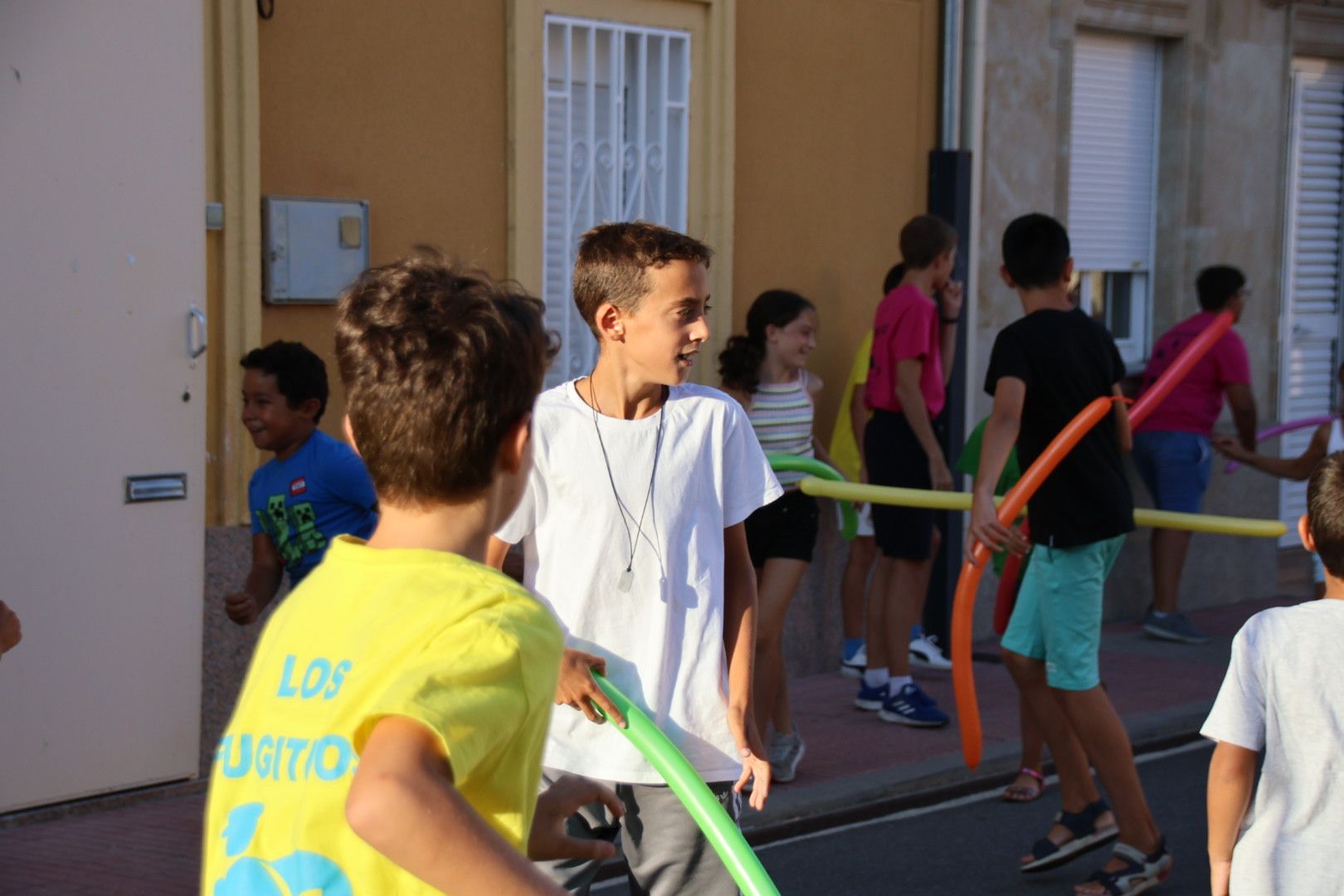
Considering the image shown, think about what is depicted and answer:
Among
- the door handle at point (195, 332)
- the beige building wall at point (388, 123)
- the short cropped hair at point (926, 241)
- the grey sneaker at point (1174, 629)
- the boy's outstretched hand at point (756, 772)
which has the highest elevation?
the beige building wall at point (388, 123)

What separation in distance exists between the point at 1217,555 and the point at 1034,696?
6.47 meters

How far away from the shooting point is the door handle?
21.7 feet

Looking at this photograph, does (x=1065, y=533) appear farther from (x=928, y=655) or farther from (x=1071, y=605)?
(x=928, y=655)

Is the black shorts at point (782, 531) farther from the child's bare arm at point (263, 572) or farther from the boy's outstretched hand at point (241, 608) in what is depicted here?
the boy's outstretched hand at point (241, 608)

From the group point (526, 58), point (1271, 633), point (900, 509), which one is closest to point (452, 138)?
point (526, 58)

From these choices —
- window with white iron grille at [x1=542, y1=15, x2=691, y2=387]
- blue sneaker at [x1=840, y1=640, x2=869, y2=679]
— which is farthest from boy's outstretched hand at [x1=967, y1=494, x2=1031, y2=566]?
blue sneaker at [x1=840, y1=640, x2=869, y2=679]

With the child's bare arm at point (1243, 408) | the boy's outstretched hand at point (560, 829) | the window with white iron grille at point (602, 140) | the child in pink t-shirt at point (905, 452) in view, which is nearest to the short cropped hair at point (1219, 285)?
the child's bare arm at point (1243, 408)

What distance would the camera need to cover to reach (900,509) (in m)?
7.86

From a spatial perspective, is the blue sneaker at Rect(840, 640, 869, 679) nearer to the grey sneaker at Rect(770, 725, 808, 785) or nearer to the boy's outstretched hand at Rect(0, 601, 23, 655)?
the grey sneaker at Rect(770, 725, 808, 785)

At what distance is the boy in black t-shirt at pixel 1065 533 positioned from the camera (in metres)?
5.51

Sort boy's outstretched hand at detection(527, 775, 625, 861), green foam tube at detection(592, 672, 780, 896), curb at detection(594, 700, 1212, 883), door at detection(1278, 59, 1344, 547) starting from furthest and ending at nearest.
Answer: door at detection(1278, 59, 1344, 547) → curb at detection(594, 700, 1212, 883) → green foam tube at detection(592, 672, 780, 896) → boy's outstretched hand at detection(527, 775, 625, 861)

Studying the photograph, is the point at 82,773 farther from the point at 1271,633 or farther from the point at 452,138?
the point at 1271,633

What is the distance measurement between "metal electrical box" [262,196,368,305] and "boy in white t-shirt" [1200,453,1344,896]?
4.47m

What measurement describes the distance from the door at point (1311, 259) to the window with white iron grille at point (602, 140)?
18.5ft
